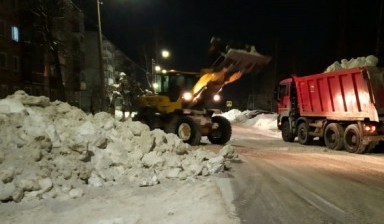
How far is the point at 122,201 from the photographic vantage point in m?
8.16

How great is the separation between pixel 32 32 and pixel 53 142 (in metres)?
37.4

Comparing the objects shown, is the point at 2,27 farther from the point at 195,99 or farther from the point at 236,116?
the point at 195,99

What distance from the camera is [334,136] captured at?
18.4 metres

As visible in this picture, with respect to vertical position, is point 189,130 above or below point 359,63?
below

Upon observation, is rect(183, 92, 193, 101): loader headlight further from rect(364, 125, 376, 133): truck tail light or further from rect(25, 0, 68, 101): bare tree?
rect(25, 0, 68, 101): bare tree

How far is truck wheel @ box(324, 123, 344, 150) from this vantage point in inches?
707

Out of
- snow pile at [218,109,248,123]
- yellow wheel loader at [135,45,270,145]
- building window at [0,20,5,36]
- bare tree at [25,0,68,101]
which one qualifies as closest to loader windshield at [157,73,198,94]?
yellow wheel loader at [135,45,270,145]

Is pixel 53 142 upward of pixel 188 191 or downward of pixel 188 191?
upward

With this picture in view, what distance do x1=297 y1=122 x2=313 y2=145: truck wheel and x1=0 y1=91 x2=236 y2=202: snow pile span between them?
31.0ft

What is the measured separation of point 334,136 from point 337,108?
3.65 ft

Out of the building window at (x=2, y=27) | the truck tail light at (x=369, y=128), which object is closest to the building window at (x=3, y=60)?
the building window at (x=2, y=27)

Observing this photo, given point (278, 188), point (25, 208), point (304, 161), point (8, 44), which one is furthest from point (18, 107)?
point (8, 44)

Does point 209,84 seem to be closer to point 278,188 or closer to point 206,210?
point 278,188

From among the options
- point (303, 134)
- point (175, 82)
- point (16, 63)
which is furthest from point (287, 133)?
point (16, 63)
